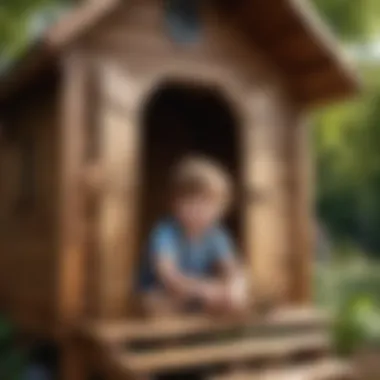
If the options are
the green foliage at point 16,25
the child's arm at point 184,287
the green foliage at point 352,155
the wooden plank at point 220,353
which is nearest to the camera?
the wooden plank at point 220,353

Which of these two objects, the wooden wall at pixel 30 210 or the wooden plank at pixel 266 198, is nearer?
the wooden wall at pixel 30 210

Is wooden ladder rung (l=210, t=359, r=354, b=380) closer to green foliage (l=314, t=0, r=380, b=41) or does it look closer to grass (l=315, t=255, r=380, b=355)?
grass (l=315, t=255, r=380, b=355)

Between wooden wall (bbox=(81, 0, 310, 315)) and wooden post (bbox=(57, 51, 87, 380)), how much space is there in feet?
0.23

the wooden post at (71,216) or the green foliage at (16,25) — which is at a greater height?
the green foliage at (16,25)

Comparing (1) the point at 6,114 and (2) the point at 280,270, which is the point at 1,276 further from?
(2) the point at 280,270

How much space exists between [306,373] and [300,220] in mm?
747

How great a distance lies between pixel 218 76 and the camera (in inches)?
135

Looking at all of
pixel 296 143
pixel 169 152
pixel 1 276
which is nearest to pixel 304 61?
pixel 296 143

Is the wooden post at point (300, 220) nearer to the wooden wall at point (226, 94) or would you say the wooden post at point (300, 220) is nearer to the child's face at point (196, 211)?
the wooden wall at point (226, 94)

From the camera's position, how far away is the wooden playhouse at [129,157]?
299 cm

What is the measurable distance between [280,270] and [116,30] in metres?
1.07

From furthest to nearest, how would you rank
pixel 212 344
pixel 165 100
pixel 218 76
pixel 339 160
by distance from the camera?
pixel 339 160, pixel 165 100, pixel 218 76, pixel 212 344

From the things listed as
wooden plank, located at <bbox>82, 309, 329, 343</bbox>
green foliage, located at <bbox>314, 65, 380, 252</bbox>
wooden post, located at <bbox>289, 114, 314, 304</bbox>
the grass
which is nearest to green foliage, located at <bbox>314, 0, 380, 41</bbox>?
green foliage, located at <bbox>314, 65, 380, 252</bbox>

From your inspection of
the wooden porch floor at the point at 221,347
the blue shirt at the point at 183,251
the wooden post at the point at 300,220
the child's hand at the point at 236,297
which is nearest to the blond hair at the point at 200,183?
the blue shirt at the point at 183,251
